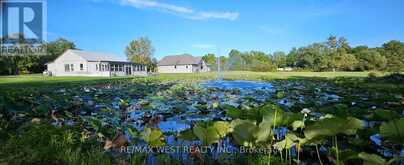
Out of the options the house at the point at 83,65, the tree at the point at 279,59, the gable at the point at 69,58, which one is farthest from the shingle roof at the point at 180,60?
the tree at the point at 279,59

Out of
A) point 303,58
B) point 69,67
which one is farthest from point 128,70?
point 303,58

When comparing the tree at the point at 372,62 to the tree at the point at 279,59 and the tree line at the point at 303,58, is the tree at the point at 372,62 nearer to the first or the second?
the tree line at the point at 303,58

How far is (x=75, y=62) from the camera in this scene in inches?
→ 1233

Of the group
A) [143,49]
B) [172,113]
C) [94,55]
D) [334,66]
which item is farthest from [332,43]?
[172,113]

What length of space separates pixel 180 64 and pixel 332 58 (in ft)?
93.4

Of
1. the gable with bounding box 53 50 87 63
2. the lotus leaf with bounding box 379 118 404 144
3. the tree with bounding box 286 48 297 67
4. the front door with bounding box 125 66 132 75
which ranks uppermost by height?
the tree with bounding box 286 48 297 67

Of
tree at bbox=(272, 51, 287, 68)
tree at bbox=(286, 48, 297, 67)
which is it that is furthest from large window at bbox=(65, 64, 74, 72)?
tree at bbox=(286, 48, 297, 67)

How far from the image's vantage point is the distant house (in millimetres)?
49188

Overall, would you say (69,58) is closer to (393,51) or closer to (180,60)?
(180,60)

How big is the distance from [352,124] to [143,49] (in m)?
54.2

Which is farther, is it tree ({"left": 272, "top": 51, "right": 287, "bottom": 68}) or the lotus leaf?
tree ({"left": 272, "top": 51, "right": 287, "bottom": 68})

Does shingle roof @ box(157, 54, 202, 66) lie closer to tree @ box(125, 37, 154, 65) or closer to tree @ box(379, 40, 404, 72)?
tree @ box(125, 37, 154, 65)

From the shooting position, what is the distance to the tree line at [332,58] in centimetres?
4388

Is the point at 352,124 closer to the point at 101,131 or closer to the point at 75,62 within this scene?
the point at 101,131
